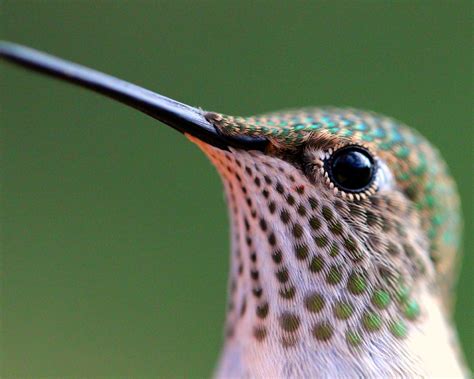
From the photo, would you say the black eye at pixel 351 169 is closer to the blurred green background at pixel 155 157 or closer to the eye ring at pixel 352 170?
the eye ring at pixel 352 170

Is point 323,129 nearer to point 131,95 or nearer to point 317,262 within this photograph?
point 317,262

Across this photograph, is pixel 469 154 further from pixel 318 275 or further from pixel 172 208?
pixel 318 275

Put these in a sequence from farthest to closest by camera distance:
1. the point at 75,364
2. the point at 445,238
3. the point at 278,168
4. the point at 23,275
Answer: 1. the point at 23,275
2. the point at 75,364
3. the point at 445,238
4. the point at 278,168

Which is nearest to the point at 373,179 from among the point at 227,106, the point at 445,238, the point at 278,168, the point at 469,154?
the point at 278,168


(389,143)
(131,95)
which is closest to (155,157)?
(389,143)

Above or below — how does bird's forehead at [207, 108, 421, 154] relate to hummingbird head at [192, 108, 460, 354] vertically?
above

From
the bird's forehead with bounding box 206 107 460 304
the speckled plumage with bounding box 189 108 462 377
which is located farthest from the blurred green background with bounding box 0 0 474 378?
the speckled plumage with bounding box 189 108 462 377

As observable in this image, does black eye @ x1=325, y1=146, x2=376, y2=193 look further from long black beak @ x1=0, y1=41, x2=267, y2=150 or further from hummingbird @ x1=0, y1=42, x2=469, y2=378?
long black beak @ x1=0, y1=41, x2=267, y2=150
